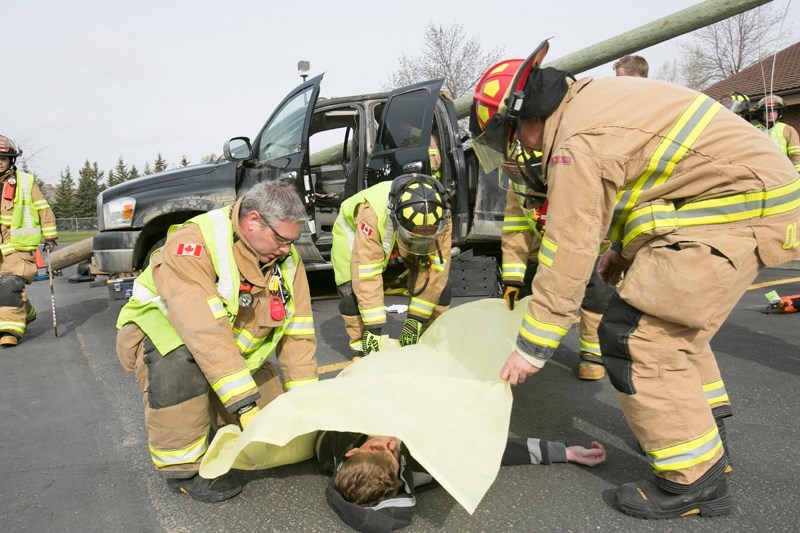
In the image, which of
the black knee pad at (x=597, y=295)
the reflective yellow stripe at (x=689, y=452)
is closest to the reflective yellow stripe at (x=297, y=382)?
the reflective yellow stripe at (x=689, y=452)

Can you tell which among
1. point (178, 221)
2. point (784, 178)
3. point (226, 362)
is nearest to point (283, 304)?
point (226, 362)

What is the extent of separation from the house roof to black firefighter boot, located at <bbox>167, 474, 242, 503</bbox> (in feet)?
51.4

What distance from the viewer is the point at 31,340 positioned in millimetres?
5711

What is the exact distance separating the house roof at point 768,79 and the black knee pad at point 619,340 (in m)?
14.7

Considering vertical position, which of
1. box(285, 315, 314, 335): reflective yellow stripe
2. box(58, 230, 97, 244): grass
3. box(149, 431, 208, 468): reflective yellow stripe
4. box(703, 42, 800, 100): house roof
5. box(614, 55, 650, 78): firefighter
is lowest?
box(58, 230, 97, 244): grass

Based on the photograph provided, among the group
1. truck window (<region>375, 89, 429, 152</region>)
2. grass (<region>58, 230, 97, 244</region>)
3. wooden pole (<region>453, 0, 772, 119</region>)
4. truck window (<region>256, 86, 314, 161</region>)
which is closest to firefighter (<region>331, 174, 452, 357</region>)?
truck window (<region>375, 89, 429, 152</region>)

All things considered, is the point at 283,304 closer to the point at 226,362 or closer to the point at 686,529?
the point at 226,362

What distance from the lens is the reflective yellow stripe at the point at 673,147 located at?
204 cm

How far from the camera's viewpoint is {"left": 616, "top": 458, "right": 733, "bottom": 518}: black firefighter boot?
2111mm

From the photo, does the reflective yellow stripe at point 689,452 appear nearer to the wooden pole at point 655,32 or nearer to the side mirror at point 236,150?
the wooden pole at point 655,32

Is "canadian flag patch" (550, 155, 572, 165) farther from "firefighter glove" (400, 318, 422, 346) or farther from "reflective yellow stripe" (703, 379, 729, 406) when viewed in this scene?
"firefighter glove" (400, 318, 422, 346)

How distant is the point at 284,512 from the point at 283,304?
0.99m

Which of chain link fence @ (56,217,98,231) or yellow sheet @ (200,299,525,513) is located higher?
yellow sheet @ (200,299,525,513)

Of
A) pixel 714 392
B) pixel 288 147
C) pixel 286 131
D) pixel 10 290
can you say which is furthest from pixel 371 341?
pixel 10 290
